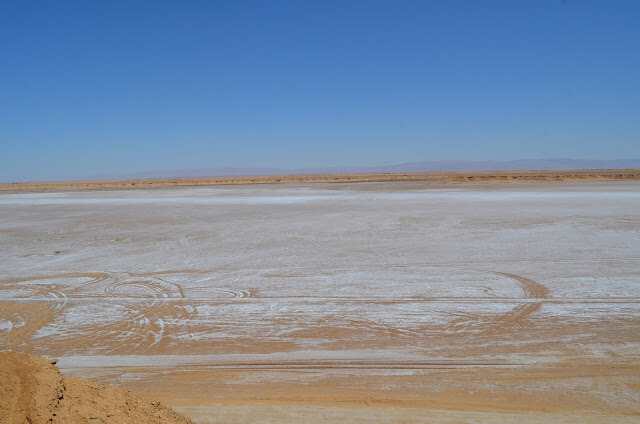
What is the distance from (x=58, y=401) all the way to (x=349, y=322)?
3.66 meters

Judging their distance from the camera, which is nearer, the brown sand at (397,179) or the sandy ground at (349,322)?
the sandy ground at (349,322)

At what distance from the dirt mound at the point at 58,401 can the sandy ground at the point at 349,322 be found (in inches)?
25.3

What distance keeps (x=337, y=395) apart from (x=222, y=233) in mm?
10325

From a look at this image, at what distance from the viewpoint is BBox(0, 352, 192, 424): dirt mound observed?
10.1 feet

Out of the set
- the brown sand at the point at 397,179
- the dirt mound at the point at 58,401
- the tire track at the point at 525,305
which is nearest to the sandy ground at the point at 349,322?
the tire track at the point at 525,305

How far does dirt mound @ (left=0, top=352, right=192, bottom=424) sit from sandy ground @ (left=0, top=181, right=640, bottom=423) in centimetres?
64

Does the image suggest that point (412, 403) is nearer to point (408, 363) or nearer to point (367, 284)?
point (408, 363)

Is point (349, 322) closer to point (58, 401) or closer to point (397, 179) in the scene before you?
point (58, 401)

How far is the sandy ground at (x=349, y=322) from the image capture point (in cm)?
425

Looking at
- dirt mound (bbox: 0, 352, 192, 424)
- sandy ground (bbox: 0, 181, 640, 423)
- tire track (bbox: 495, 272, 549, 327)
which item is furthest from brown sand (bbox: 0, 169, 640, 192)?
dirt mound (bbox: 0, 352, 192, 424)

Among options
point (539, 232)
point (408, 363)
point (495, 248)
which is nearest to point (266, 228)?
point (495, 248)

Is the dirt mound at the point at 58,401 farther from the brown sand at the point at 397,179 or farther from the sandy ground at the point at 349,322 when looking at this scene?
the brown sand at the point at 397,179

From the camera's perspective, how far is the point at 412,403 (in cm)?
414

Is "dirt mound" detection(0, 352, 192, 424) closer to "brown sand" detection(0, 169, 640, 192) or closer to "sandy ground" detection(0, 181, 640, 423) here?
"sandy ground" detection(0, 181, 640, 423)
